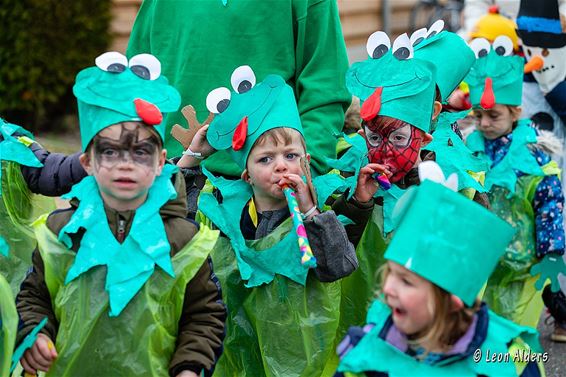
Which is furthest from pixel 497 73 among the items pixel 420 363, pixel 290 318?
pixel 420 363

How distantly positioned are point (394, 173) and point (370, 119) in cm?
25

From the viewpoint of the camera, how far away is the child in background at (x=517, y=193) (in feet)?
19.2

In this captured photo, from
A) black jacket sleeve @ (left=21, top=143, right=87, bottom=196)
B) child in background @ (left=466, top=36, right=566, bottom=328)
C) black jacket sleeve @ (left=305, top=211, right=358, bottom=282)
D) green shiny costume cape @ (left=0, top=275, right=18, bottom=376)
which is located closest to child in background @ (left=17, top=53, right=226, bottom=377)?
green shiny costume cape @ (left=0, top=275, right=18, bottom=376)

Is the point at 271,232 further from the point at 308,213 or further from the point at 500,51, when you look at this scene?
the point at 500,51

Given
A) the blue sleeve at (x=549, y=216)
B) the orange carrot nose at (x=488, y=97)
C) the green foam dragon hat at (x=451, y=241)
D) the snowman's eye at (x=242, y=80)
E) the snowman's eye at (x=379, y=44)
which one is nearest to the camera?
the green foam dragon hat at (x=451, y=241)

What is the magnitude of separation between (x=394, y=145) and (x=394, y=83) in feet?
0.87

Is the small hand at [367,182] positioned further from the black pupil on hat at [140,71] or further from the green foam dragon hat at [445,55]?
the black pupil on hat at [140,71]

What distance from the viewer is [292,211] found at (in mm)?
4230

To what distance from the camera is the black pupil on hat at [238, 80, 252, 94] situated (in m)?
4.47

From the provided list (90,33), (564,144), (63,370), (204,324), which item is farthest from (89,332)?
(90,33)

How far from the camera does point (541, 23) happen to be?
671cm

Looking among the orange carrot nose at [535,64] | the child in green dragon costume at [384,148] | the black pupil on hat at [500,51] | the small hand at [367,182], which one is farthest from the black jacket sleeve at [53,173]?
the orange carrot nose at [535,64]

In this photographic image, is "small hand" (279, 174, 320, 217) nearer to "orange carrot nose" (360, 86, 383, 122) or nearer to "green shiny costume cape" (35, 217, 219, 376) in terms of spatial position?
"orange carrot nose" (360, 86, 383, 122)

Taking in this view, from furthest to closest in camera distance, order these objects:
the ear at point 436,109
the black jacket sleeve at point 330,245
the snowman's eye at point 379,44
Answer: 1. the ear at point 436,109
2. the snowman's eye at point 379,44
3. the black jacket sleeve at point 330,245
